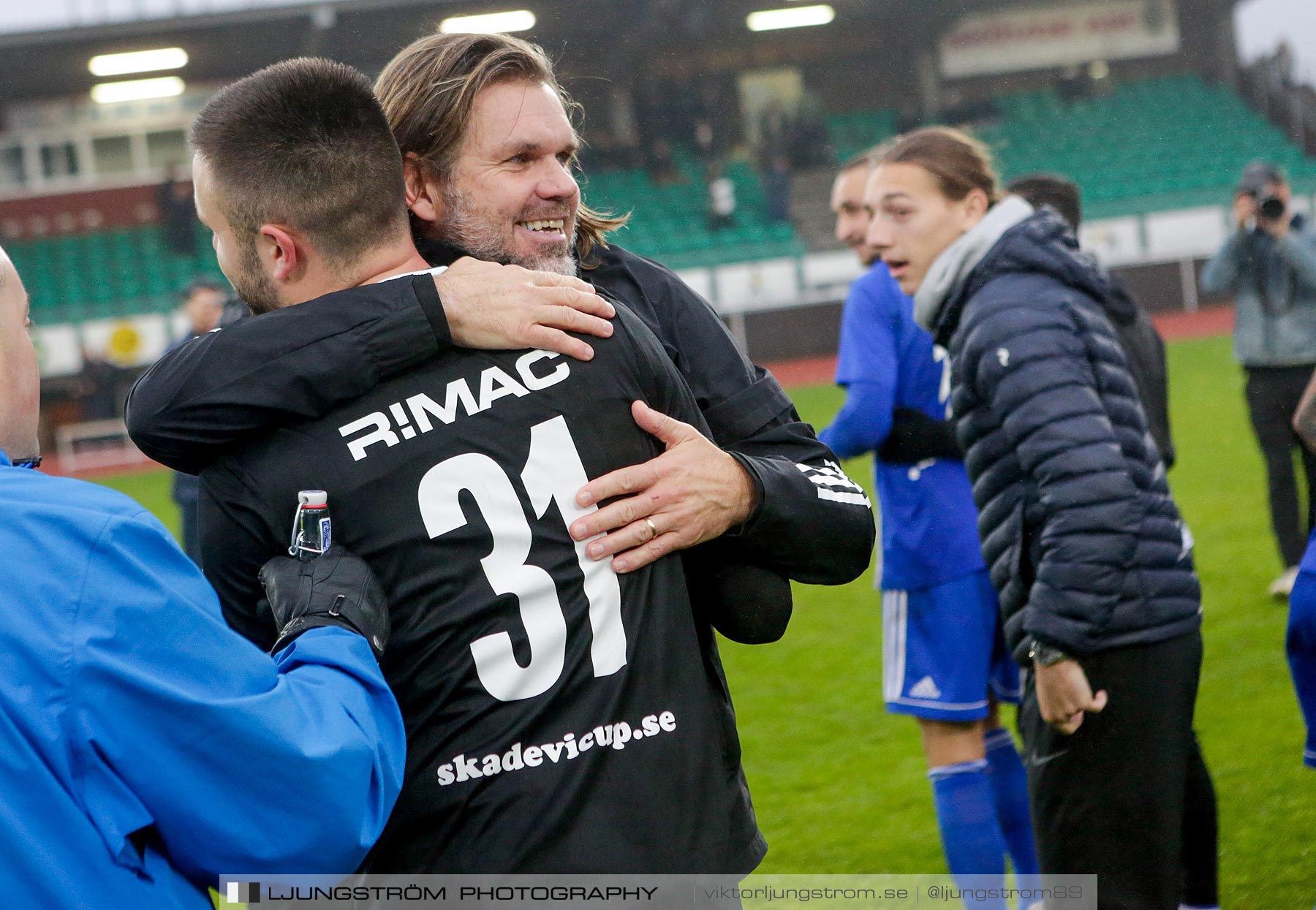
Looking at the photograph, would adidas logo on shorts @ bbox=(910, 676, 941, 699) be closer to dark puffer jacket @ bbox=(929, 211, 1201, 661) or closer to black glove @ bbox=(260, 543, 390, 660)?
dark puffer jacket @ bbox=(929, 211, 1201, 661)

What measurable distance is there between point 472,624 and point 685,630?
0.92ft

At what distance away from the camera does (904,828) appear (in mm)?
3844

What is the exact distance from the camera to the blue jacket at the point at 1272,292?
5.60 m

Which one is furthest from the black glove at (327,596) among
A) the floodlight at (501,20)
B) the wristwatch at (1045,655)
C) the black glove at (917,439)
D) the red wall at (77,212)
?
the red wall at (77,212)

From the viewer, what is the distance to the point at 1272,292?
582 cm

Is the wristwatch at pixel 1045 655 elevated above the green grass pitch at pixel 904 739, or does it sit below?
above

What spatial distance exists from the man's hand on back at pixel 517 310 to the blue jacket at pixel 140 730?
42 cm

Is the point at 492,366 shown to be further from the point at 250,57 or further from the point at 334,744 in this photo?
the point at 250,57

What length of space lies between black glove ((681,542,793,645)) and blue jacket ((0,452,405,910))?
21.9 inches

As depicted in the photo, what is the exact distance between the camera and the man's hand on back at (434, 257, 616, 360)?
1.43 metres

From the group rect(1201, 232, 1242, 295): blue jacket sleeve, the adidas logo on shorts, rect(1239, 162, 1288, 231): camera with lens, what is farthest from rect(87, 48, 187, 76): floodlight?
the adidas logo on shorts

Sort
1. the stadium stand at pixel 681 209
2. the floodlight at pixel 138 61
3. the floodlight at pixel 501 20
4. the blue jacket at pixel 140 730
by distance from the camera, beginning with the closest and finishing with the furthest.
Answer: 1. the blue jacket at pixel 140 730
2. the stadium stand at pixel 681 209
3. the floodlight at pixel 138 61
4. the floodlight at pixel 501 20

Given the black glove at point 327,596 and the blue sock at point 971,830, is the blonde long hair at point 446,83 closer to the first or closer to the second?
the black glove at point 327,596

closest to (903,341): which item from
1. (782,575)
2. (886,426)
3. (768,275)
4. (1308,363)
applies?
(886,426)
